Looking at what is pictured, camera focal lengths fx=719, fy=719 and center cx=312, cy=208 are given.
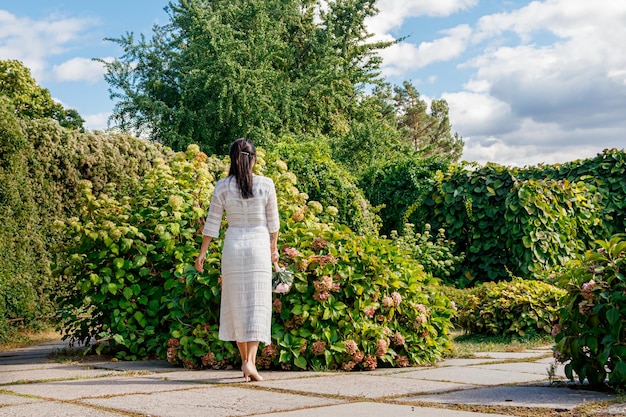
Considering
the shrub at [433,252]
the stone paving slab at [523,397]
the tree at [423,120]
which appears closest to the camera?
the stone paving slab at [523,397]

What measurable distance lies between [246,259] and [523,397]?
7.10 feet

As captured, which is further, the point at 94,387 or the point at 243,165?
the point at 243,165

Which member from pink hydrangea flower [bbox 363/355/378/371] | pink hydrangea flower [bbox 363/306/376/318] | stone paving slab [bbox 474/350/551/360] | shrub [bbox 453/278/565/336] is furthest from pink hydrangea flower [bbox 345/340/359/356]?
shrub [bbox 453/278/565/336]

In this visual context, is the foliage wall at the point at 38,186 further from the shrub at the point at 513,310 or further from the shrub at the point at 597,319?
the shrub at the point at 597,319

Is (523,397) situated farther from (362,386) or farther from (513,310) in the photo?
(513,310)

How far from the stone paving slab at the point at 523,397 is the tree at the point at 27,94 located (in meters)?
22.8

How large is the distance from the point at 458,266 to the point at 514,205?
1.50 meters

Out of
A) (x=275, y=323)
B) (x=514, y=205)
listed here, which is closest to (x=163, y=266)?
(x=275, y=323)

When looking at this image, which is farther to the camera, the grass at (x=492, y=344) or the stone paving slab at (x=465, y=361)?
the grass at (x=492, y=344)

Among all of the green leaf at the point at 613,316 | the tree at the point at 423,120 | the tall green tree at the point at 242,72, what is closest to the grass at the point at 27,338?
the green leaf at the point at 613,316

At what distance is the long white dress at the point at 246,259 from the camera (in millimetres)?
5297

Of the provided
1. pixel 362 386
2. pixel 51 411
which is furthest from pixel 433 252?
pixel 51 411

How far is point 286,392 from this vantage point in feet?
14.9

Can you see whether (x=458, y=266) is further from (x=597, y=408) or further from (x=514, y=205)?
(x=597, y=408)
